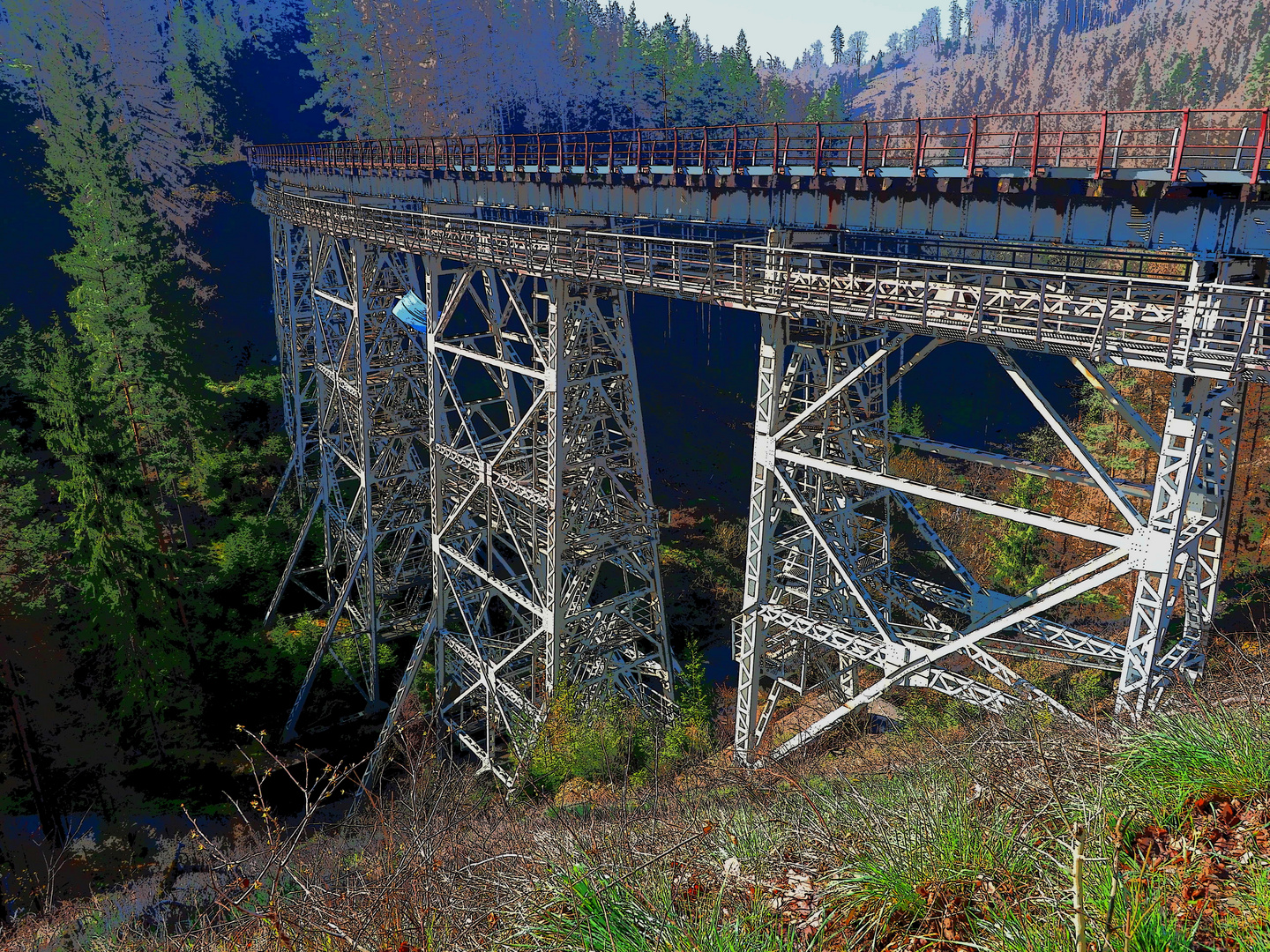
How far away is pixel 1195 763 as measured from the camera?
5.35 meters

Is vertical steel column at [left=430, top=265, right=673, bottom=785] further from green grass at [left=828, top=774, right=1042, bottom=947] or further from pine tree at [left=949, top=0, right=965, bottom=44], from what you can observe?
pine tree at [left=949, top=0, right=965, bottom=44]

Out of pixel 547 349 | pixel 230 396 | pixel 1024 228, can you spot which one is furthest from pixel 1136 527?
pixel 230 396

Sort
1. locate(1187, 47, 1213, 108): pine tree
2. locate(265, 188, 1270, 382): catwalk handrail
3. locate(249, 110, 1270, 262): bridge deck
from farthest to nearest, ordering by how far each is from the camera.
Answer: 1. locate(1187, 47, 1213, 108): pine tree
2. locate(249, 110, 1270, 262): bridge deck
3. locate(265, 188, 1270, 382): catwalk handrail

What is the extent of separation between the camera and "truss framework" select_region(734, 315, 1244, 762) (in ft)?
26.9

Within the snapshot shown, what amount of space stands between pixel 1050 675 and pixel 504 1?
72.0 m

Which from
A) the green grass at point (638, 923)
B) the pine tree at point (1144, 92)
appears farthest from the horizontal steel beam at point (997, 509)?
the pine tree at point (1144, 92)

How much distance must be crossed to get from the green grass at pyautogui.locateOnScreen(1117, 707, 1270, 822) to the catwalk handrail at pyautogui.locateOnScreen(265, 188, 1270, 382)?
11.5ft

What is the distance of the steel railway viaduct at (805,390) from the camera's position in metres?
8.48

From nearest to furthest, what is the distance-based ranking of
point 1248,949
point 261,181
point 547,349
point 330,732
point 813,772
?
point 1248,949 → point 813,772 → point 547,349 → point 330,732 → point 261,181

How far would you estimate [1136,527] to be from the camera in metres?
8.22

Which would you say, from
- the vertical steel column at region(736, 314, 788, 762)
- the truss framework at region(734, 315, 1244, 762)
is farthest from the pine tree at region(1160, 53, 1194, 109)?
the vertical steel column at region(736, 314, 788, 762)

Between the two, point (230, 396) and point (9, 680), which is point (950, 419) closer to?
point (230, 396)

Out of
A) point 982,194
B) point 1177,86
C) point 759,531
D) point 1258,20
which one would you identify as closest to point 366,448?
point 759,531

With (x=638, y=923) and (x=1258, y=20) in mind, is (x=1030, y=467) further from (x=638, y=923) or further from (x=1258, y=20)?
(x=1258, y=20)
